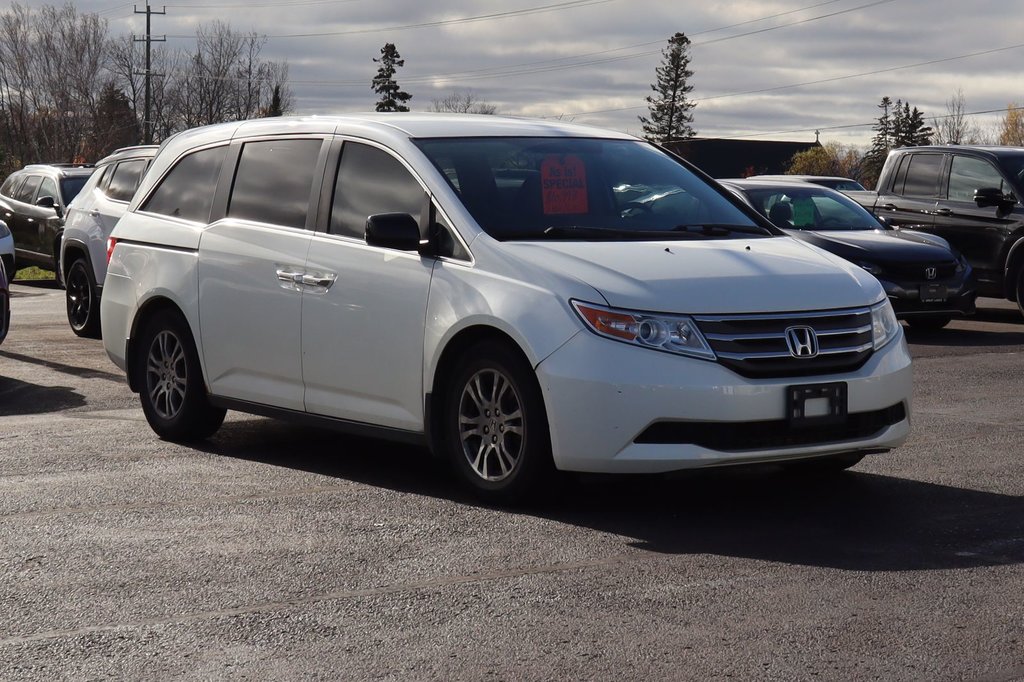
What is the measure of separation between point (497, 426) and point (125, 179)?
9462mm

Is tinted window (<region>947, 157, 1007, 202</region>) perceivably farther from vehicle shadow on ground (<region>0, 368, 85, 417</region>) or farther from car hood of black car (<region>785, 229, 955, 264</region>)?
vehicle shadow on ground (<region>0, 368, 85, 417</region>)

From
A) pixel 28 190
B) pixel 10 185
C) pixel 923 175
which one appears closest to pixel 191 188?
pixel 923 175

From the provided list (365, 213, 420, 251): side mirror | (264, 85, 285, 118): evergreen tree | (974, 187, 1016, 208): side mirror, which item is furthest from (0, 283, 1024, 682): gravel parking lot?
(264, 85, 285, 118): evergreen tree

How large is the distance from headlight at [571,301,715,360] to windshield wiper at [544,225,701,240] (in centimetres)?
80

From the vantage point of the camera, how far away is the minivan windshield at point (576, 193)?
7.16m

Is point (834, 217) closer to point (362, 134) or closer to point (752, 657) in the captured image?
point (362, 134)

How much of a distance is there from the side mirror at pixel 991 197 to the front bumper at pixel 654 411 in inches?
439

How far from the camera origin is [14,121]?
299 ft

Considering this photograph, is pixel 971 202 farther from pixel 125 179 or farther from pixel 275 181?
pixel 275 181

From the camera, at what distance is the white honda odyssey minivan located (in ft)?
20.9

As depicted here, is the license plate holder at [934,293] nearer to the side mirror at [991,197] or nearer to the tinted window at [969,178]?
the side mirror at [991,197]

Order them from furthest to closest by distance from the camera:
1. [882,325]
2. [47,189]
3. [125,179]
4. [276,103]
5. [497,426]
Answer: [276,103] → [47,189] → [125,179] → [882,325] → [497,426]

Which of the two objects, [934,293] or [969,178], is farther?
[969,178]

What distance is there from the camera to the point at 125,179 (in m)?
15.2
